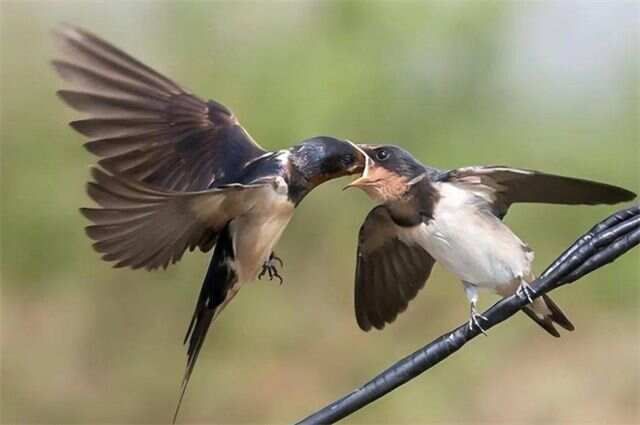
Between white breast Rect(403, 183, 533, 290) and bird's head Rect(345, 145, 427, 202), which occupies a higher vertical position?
bird's head Rect(345, 145, 427, 202)

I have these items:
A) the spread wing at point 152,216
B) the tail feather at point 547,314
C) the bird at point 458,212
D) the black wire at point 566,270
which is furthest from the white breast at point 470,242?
the black wire at point 566,270

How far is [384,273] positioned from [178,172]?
346 millimetres

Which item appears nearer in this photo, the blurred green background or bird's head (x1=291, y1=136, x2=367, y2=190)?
bird's head (x1=291, y1=136, x2=367, y2=190)

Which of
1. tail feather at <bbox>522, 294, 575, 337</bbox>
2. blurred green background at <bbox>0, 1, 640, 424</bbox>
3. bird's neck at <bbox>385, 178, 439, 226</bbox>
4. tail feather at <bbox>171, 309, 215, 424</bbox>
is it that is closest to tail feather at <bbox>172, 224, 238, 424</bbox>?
tail feather at <bbox>171, 309, 215, 424</bbox>

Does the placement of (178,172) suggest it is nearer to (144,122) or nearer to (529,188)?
(144,122)

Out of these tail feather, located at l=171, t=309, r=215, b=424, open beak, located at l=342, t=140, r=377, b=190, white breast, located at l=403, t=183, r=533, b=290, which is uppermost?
open beak, located at l=342, t=140, r=377, b=190

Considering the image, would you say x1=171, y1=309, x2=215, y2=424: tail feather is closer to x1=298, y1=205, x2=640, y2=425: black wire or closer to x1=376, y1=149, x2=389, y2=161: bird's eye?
x1=376, y1=149, x2=389, y2=161: bird's eye

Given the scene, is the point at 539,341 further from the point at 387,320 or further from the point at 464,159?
the point at 387,320

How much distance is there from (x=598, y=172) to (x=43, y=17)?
221cm

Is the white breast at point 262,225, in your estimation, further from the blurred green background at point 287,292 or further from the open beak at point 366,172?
the blurred green background at point 287,292

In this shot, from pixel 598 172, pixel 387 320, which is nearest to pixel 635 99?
pixel 598 172

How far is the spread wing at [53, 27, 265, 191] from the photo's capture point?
1526 millimetres

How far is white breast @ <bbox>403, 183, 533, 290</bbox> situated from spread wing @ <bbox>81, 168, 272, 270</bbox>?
0.79 feet

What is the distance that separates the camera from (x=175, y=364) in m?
4.01
